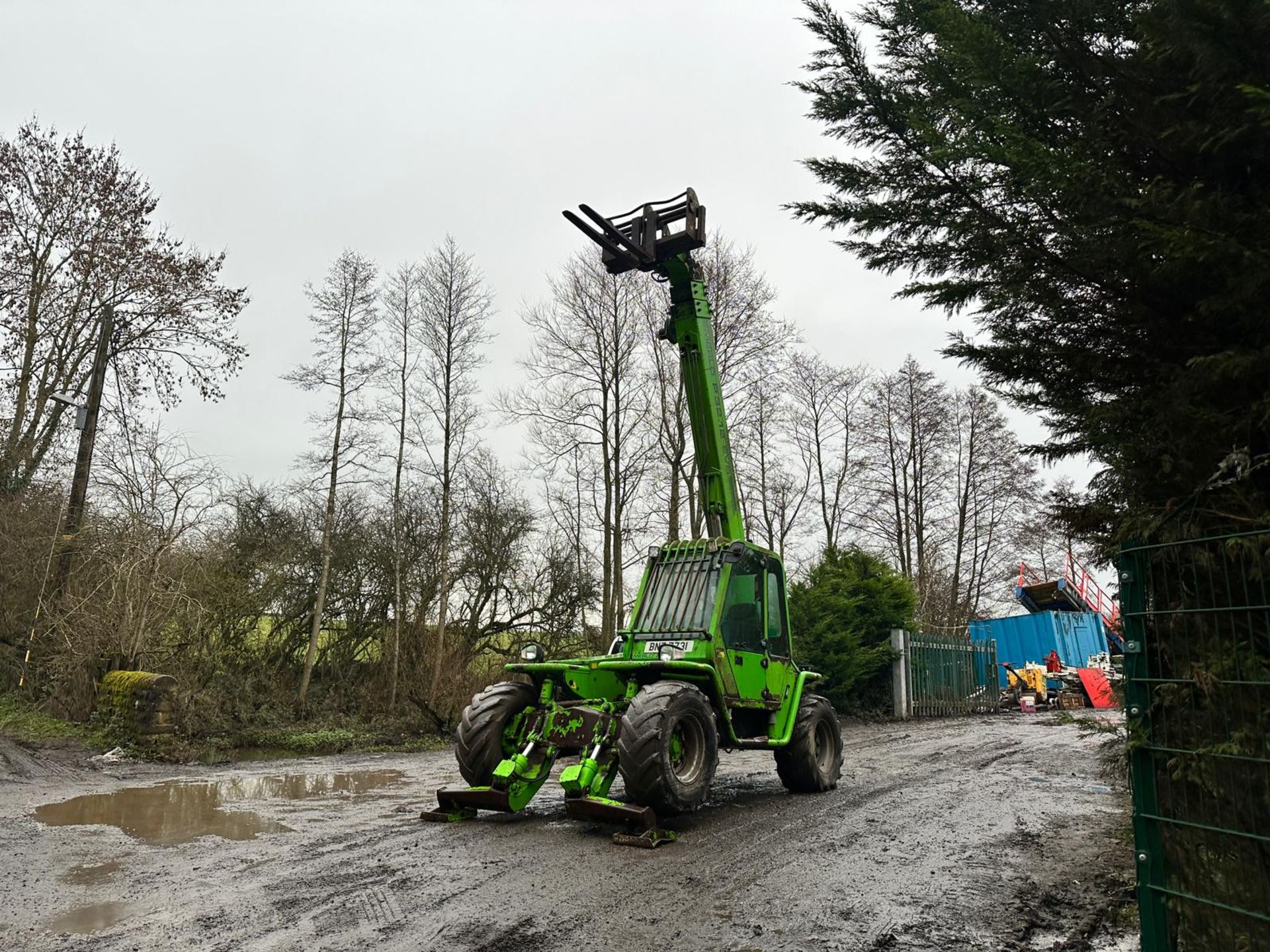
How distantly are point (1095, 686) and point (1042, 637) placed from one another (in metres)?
3.35

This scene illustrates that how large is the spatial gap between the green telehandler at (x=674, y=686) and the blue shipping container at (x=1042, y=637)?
1619cm

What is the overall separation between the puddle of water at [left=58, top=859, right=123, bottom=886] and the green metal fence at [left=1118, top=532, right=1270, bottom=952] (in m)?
5.53

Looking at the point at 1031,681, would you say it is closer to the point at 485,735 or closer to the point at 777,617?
the point at 777,617

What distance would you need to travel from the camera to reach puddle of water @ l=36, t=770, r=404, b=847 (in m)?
7.02

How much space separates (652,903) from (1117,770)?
271 centimetres

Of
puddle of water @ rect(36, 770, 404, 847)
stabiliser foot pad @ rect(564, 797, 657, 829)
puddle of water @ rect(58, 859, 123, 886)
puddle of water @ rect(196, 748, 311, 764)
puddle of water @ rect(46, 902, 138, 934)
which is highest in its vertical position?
stabiliser foot pad @ rect(564, 797, 657, 829)

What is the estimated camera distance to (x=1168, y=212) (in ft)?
10.2

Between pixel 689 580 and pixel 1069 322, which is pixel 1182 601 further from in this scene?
pixel 689 580

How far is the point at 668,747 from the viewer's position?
6.61 metres

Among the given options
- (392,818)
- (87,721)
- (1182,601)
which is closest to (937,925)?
(1182,601)

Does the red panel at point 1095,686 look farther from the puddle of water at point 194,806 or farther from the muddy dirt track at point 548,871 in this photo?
the puddle of water at point 194,806

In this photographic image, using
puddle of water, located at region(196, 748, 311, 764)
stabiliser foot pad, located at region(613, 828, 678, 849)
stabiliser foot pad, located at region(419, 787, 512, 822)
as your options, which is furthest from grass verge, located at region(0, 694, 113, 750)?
stabiliser foot pad, located at region(613, 828, 678, 849)

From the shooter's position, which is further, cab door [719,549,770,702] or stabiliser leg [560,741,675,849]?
cab door [719,549,770,702]

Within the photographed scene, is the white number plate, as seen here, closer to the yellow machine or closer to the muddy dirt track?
the muddy dirt track
